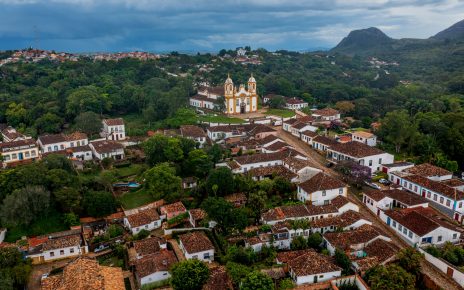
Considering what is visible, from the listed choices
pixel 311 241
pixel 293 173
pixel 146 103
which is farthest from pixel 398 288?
pixel 146 103

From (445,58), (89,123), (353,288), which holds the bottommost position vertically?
(353,288)

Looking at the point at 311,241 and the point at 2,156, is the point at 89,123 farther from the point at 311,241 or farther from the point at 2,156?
the point at 311,241

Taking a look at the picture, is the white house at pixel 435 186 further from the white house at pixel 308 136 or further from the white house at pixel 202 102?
the white house at pixel 202 102

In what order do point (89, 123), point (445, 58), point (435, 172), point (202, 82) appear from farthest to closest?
point (445, 58), point (202, 82), point (89, 123), point (435, 172)

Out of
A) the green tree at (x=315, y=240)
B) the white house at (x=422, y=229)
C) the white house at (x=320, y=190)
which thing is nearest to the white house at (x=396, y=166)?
the white house at (x=320, y=190)

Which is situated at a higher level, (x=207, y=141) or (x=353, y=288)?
(x=207, y=141)

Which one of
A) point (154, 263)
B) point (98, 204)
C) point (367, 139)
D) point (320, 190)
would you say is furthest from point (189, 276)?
point (367, 139)
